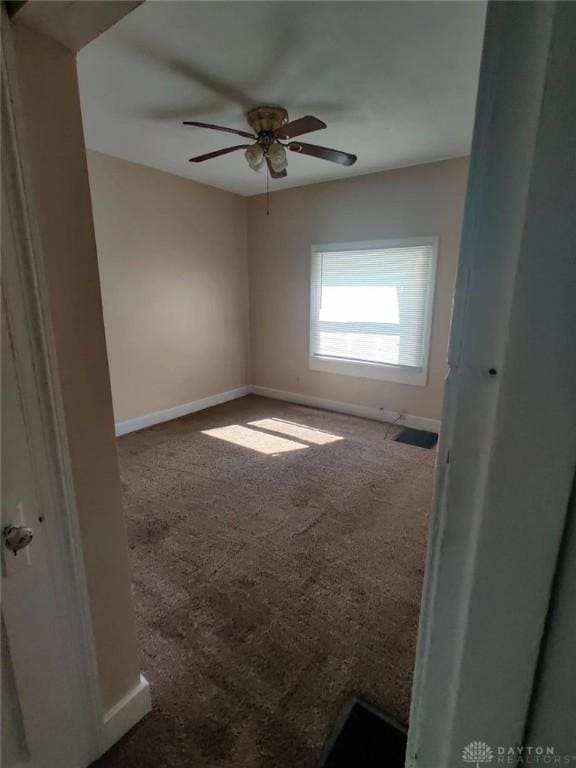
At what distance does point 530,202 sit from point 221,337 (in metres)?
4.54

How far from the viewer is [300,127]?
212 cm

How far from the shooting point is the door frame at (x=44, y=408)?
745 millimetres

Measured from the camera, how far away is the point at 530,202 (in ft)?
1.00

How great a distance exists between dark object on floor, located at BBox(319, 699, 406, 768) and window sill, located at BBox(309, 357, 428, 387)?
3067mm

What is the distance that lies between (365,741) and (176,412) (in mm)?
3537

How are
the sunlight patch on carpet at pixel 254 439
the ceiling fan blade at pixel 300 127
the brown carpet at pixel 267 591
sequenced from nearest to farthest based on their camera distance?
the brown carpet at pixel 267 591
the ceiling fan blade at pixel 300 127
the sunlight patch on carpet at pixel 254 439

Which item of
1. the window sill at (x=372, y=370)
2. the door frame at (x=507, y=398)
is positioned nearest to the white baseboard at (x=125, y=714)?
the door frame at (x=507, y=398)

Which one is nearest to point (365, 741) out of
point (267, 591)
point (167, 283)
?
point (267, 591)

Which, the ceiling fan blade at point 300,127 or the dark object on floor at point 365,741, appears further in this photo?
the ceiling fan blade at point 300,127

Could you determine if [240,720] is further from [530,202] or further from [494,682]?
[530,202]

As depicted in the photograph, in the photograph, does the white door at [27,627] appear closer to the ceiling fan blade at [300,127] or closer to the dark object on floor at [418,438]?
the ceiling fan blade at [300,127]

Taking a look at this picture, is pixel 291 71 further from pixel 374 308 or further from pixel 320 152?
pixel 374 308

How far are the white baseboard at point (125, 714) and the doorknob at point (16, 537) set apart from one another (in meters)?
0.77

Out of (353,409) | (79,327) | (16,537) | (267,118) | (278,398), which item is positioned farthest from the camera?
(278,398)
